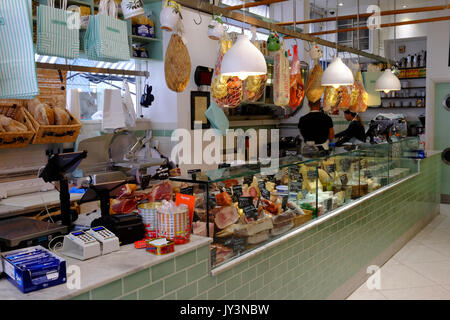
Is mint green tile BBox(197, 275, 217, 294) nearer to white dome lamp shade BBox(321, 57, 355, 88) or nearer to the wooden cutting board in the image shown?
the wooden cutting board

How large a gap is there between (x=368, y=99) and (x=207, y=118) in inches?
94.1

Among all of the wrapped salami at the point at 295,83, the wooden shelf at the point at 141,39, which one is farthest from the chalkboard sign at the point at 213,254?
the wooden shelf at the point at 141,39

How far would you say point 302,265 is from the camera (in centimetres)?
345

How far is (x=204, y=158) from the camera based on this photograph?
6406mm

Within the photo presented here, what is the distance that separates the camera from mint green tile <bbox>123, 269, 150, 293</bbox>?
1.99m

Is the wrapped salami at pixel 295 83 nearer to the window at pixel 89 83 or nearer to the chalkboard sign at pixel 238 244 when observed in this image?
the chalkboard sign at pixel 238 244

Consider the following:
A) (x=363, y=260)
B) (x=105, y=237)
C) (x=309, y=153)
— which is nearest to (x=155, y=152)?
(x=309, y=153)

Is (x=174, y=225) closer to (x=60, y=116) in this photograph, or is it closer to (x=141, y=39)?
(x=60, y=116)

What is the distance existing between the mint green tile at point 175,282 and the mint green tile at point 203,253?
0.14m

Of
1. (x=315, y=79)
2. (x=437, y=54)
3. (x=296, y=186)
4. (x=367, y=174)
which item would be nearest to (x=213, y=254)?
(x=296, y=186)

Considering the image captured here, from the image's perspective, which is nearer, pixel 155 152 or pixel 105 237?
pixel 105 237

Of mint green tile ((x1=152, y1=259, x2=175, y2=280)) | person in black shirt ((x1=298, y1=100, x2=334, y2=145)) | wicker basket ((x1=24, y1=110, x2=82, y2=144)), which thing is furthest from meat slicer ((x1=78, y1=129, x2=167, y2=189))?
mint green tile ((x1=152, y1=259, x2=175, y2=280))
